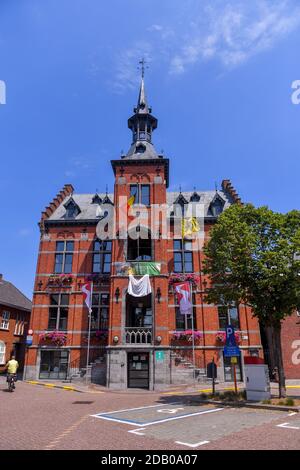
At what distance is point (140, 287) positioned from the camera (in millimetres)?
24609

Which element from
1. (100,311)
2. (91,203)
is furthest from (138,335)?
(91,203)

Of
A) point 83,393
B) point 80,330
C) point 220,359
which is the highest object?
point 80,330

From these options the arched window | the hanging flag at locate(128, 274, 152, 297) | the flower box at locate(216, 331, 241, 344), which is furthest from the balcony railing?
the arched window

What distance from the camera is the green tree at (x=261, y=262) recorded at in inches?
625

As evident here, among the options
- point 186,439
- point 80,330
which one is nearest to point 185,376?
point 80,330

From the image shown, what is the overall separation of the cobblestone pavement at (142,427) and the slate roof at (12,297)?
68.8 ft

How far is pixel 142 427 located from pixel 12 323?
96.2 feet

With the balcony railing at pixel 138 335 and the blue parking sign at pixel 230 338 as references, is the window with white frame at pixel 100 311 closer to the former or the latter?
the balcony railing at pixel 138 335

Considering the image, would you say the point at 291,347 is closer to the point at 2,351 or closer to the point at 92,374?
the point at 92,374
